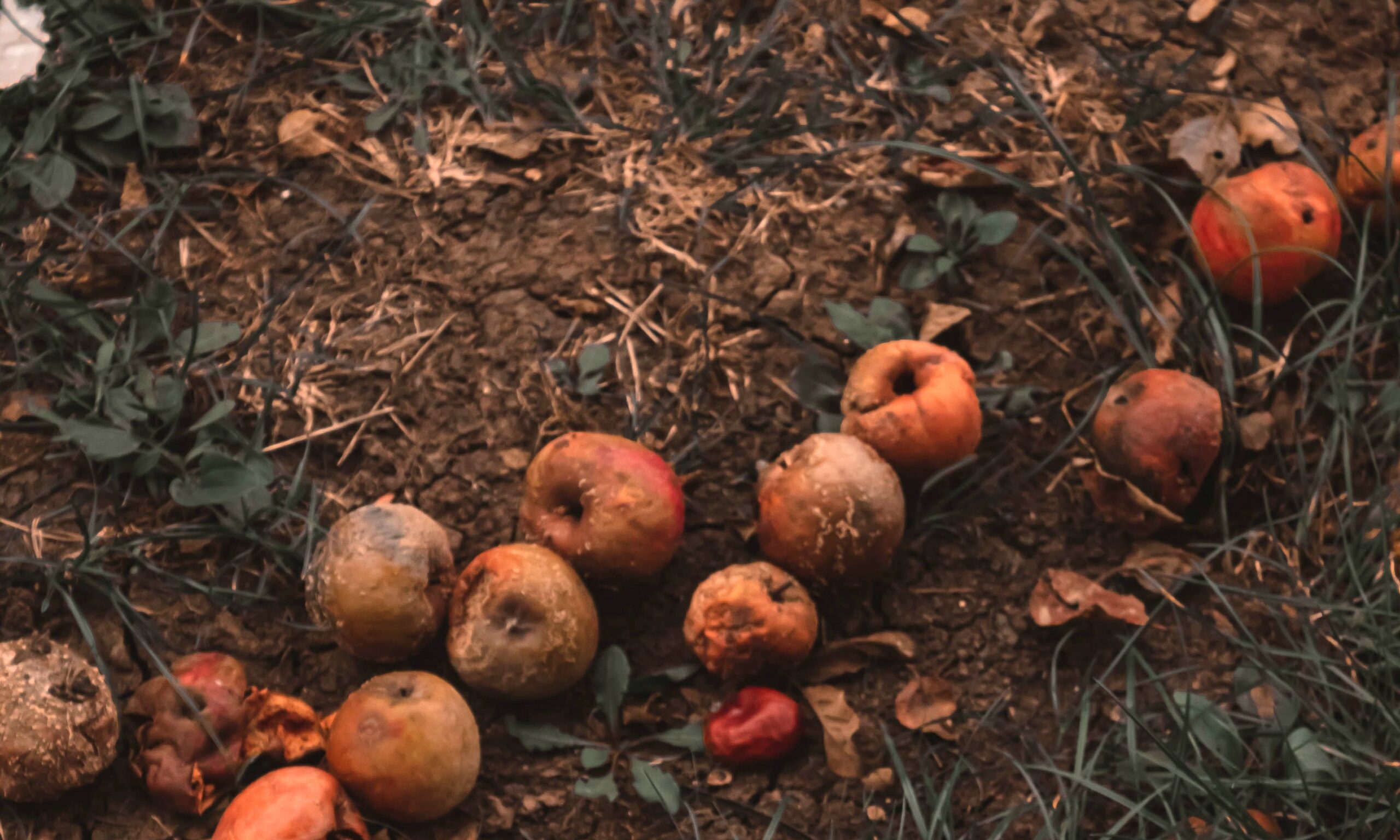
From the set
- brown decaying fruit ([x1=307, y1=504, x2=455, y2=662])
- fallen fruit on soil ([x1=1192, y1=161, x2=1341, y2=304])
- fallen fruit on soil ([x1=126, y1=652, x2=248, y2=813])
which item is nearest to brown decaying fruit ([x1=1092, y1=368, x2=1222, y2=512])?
fallen fruit on soil ([x1=1192, y1=161, x2=1341, y2=304])

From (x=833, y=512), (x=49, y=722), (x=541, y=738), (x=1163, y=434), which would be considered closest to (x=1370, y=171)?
(x=1163, y=434)

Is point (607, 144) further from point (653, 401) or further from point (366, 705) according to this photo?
point (366, 705)

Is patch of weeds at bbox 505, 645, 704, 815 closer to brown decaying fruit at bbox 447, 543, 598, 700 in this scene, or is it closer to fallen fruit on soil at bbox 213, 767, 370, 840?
brown decaying fruit at bbox 447, 543, 598, 700

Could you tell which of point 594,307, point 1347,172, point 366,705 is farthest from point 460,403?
point 1347,172

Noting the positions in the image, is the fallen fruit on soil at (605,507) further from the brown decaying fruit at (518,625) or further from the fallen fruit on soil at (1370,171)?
the fallen fruit on soil at (1370,171)

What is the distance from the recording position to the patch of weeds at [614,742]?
2.36 m

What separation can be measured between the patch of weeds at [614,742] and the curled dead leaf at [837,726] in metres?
0.25

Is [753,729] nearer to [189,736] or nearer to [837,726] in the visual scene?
[837,726]

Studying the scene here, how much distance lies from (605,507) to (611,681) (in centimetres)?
Result: 37

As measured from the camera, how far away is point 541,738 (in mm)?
2418

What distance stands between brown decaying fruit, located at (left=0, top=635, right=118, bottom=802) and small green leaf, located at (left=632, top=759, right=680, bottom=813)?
1037 mm

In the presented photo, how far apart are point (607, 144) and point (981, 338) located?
110cm

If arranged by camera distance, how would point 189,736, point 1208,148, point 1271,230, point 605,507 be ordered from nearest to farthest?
1. point 189,736
2. point 605,507
3. point 1271,230
4. point 1208,148

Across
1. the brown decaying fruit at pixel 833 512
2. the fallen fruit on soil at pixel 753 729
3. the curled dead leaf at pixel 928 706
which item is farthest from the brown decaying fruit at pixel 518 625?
the curled dead leaf at pixel 928 706
